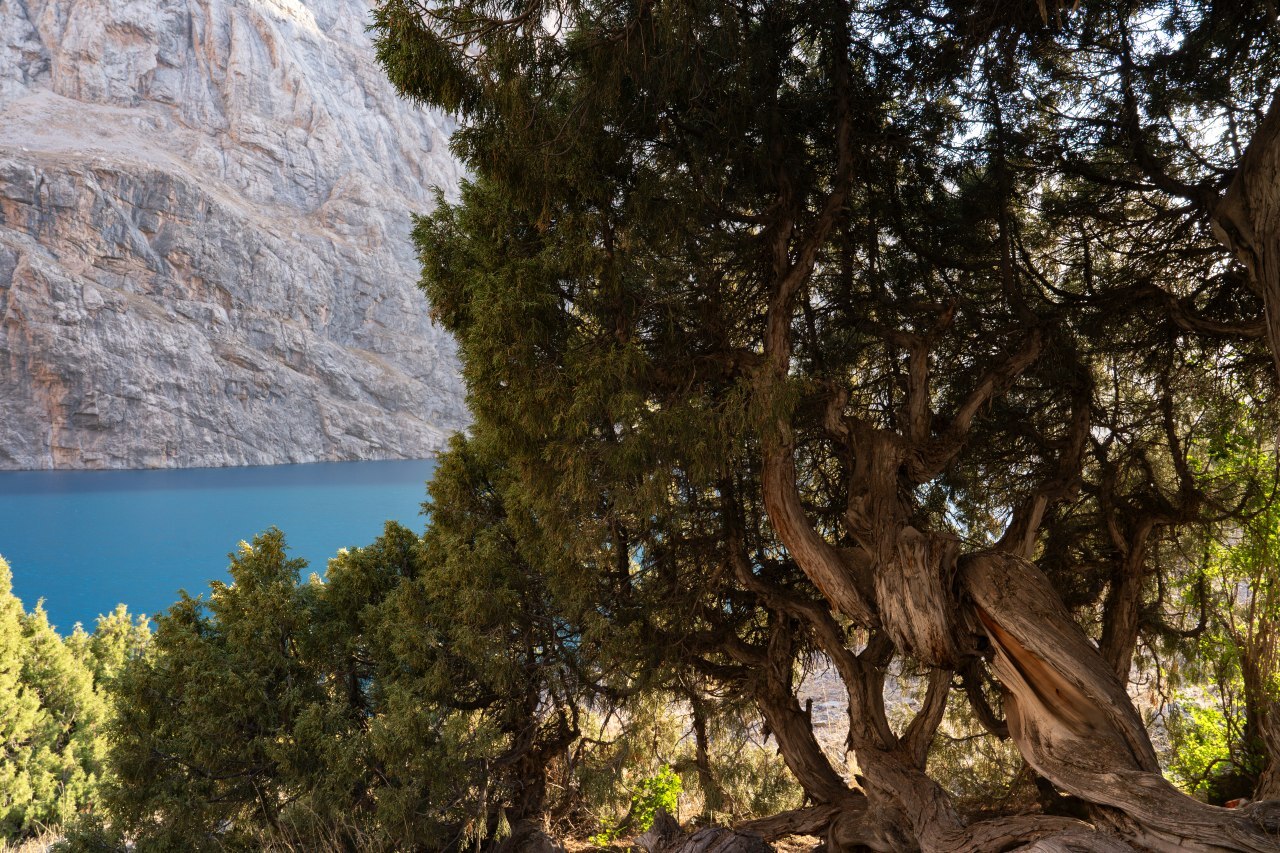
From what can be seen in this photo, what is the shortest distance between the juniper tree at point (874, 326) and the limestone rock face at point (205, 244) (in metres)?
32.8

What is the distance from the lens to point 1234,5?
3.69 meters

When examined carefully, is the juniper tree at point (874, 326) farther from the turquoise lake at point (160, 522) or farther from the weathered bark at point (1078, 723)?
the turquoise lake at point (160, 522)

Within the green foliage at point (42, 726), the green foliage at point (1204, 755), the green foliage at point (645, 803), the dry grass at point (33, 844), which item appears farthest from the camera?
the green foliage at point (42, 726)

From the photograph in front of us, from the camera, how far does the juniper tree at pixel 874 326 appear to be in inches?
130

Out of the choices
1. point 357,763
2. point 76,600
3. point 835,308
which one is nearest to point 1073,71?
point 835,308

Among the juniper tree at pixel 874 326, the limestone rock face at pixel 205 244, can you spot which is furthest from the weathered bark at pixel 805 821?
the limestone rock face at pixel 205 244

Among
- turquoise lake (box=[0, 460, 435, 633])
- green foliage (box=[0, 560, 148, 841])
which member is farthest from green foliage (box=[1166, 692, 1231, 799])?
turquoise lake (box=[0, 460, 435, 633])

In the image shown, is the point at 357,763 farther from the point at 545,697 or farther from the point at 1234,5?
the point at 1234,5

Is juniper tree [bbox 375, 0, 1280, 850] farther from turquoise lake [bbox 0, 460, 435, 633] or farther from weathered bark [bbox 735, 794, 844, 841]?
turquoise lake [bbox 0, 460, 435, 633]

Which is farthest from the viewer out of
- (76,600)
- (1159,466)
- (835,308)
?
(76,600)

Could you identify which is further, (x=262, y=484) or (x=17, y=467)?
(x=17, y=467)

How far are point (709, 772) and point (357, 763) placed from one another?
1.97 metres

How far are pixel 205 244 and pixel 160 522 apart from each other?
2119 cm

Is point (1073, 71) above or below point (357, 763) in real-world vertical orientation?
above
